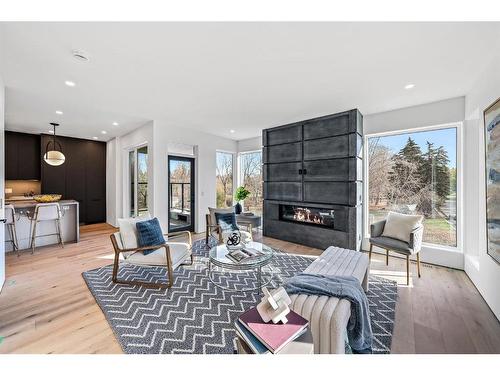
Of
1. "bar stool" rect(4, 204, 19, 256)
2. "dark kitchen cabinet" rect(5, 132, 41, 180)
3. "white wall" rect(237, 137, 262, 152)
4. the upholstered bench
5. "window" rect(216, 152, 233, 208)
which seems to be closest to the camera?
the upholstered bench

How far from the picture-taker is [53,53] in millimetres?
2176

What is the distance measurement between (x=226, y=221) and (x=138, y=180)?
115 inches

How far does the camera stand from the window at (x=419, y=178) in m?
3.49

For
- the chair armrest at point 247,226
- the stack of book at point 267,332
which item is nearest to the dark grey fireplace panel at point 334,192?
the chair armrest at point 247,226

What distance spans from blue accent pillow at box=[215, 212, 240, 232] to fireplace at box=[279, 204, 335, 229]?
1.34 meters

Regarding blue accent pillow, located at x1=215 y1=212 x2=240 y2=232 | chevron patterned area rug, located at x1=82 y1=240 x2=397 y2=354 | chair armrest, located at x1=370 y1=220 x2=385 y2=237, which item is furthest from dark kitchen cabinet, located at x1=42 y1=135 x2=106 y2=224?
chair armrest, located at x1=370 y1=220 x2=385 y2=237

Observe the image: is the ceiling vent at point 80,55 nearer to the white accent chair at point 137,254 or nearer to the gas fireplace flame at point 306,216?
the white accent chair at point 137,254

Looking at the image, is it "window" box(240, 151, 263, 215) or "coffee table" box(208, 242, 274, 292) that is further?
"window" box(240, 151, 263, 215)

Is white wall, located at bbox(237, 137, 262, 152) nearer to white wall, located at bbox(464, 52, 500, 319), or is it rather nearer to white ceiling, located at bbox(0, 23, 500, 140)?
white ceiling, located at bbox(0, 23, 500, 140)

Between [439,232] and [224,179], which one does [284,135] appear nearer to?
[224,179]

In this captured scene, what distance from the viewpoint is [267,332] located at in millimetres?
1177

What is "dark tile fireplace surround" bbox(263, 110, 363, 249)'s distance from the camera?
12.9ft

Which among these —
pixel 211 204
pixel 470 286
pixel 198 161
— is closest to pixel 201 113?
pixel 198 161
